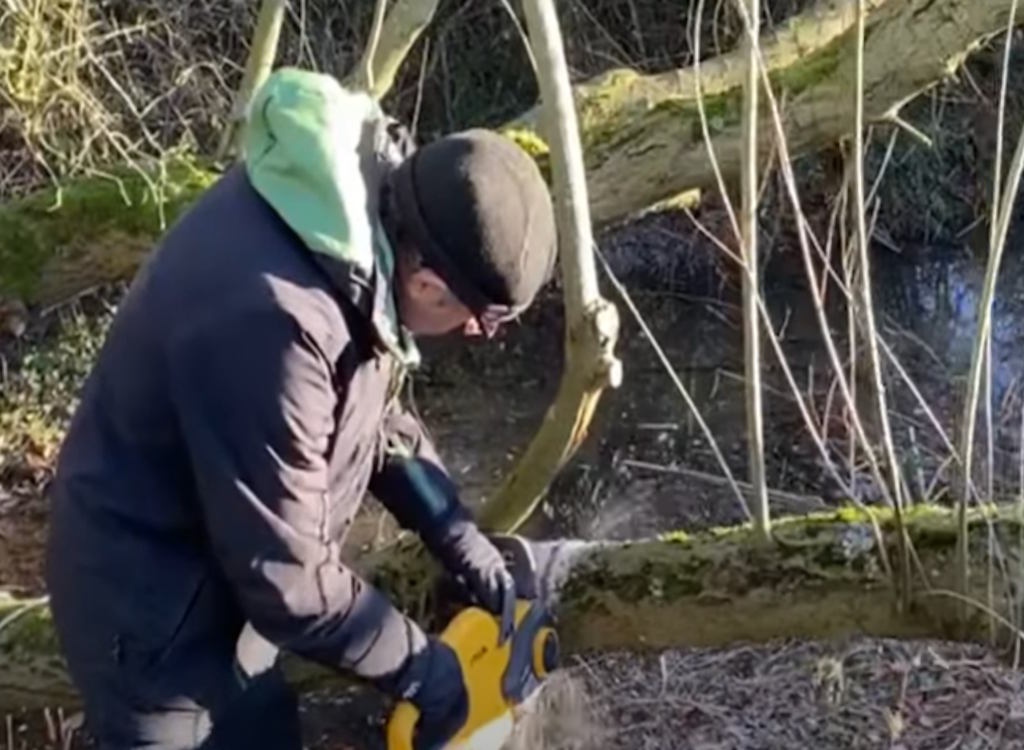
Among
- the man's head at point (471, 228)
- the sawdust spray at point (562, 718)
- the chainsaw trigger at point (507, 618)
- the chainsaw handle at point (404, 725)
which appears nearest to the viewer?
the man's head at point (471, 228)

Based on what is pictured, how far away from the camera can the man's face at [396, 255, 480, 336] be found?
89.2 inches

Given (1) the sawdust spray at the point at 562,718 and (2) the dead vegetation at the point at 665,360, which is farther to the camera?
→ (1) the sawdust spray at the point at 562,718

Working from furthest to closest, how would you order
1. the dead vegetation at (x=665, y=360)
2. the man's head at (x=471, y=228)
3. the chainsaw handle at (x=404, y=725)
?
the dead vegetation at (x=665, y=360) < the chainsaw handle at (x=404, y=725) < the man's head at (x=471, y=228)

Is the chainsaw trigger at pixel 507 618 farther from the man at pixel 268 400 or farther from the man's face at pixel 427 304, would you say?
the man's face at pixel 427 304

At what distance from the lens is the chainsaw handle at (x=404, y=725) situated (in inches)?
104

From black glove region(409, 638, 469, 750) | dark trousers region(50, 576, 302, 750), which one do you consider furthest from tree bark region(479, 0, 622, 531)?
dark trousers region(50, 576, 302, 750)

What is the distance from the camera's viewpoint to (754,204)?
266 centimetres

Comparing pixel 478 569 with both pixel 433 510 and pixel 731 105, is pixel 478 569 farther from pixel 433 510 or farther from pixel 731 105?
pixel 731 105

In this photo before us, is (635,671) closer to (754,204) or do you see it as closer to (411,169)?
(754,204)

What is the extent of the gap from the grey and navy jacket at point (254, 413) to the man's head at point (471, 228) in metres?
0.05

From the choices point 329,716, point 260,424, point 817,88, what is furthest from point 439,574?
point 817,88

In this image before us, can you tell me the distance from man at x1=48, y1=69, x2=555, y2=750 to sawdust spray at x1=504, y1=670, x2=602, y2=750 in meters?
1.02

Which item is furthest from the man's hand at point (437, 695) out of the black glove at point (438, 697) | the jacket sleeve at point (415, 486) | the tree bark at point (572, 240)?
the tree bark at point (572, 240)

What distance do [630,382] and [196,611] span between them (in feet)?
13.3
